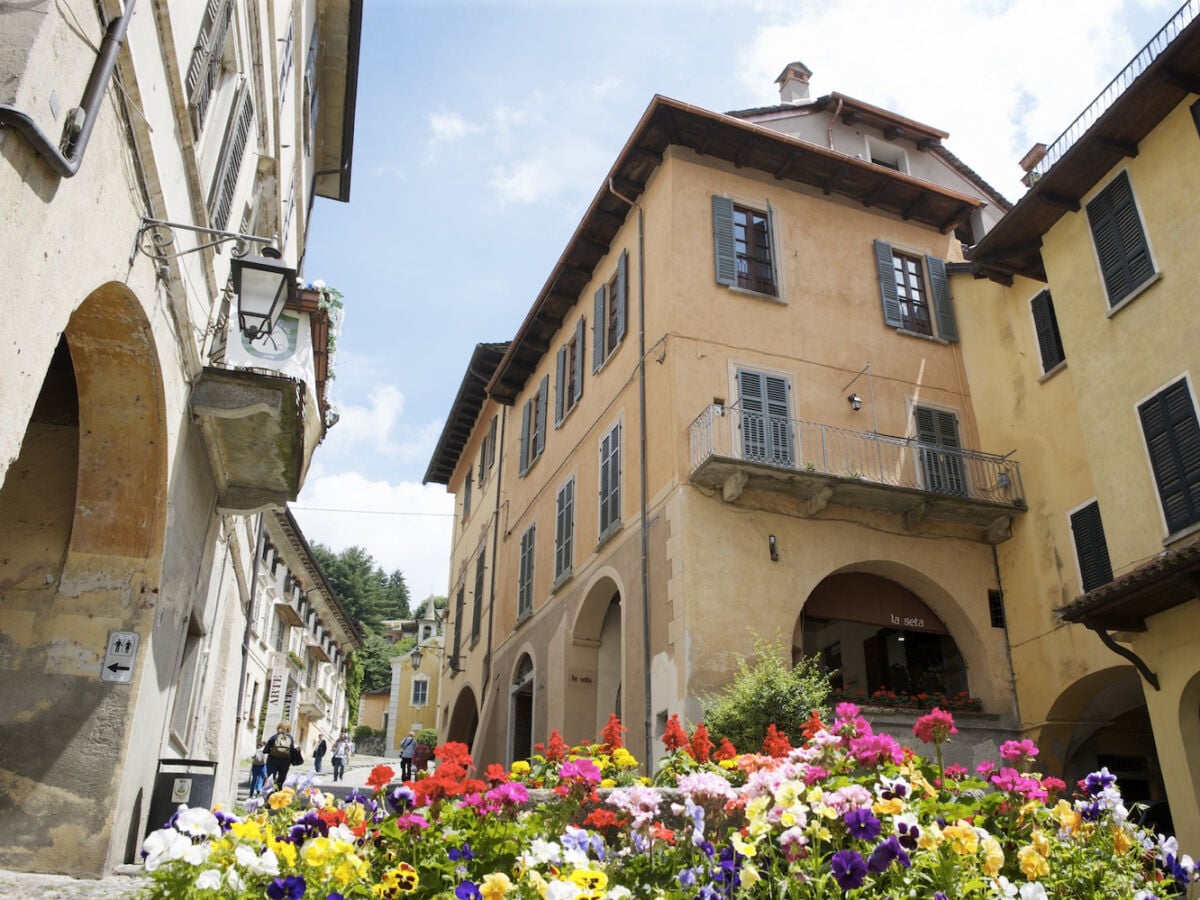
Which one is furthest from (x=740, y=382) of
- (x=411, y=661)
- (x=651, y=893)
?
(x=411, y=661)

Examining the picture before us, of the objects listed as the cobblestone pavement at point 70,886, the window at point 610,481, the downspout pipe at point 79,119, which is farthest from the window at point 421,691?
the downspout pipe at point 79,119

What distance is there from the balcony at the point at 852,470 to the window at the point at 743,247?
100 inches

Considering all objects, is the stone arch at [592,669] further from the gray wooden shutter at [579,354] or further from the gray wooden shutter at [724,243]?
the gray wooden shutter at [724,243]

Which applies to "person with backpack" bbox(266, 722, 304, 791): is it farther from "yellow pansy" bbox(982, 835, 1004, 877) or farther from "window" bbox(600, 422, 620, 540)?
"yellow pansy" bbox(982, 835, 1004, 877)

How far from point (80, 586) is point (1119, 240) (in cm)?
1172

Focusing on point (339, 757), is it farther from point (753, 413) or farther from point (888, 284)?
point (888, 284)

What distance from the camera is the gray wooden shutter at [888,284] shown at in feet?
52.7

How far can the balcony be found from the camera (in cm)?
1298

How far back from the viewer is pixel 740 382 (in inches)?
561

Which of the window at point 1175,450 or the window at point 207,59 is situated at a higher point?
the window at point 207,59

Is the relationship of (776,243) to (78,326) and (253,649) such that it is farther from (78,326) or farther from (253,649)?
(253,649)

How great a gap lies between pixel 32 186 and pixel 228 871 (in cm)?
280

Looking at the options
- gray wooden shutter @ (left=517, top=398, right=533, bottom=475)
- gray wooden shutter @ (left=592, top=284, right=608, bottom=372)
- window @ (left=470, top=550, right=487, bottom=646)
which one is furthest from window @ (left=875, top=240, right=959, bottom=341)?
window @ (left=470, top=550, right=487, bottom=646)

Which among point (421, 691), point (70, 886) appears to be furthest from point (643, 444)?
point (421, 691)
